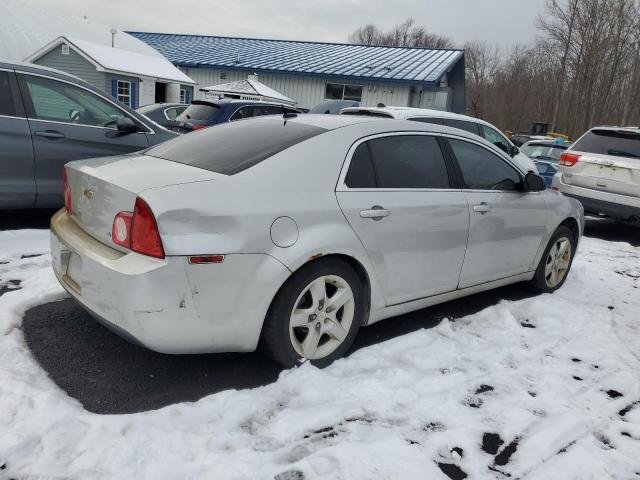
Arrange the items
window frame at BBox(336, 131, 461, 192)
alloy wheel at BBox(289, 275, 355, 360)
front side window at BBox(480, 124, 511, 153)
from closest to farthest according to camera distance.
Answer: alloy wheel at BBox(289, 275, 355, 360)
window frame at BBox(336, 131, 461, 192)
front side window at BBox(480, 124, 511, 153)

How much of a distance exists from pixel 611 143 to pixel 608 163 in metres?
0.35

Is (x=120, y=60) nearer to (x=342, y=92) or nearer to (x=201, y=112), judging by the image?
(x=342, y=92)

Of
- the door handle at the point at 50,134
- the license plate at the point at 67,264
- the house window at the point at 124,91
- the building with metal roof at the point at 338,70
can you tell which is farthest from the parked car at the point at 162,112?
the building with metal roof at the point at 338,70

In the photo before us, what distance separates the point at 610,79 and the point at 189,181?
4158 cm

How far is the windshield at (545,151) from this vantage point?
1254cm

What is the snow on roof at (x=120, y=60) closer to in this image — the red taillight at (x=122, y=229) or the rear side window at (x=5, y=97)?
the rear side window at (x=5, y=97)

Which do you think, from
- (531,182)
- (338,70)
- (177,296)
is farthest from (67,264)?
(338,70)

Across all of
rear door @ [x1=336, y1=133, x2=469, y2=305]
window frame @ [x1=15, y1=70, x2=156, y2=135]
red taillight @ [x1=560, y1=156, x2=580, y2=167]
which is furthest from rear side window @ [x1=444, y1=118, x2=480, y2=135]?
window frame @ [x1=15, y1=70, x2=156, y2=135]

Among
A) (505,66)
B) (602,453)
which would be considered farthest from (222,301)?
(505,66)

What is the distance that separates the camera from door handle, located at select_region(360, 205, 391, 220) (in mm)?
3154

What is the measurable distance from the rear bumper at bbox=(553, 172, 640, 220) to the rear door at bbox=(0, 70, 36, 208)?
25.0ft

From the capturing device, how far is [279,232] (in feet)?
9.08

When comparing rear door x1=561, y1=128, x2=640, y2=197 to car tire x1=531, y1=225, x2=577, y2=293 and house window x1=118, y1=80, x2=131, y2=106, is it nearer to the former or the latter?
car tire x1=531, y1=225, x2=577, y2=293

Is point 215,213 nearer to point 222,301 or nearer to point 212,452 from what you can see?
point 222,301
